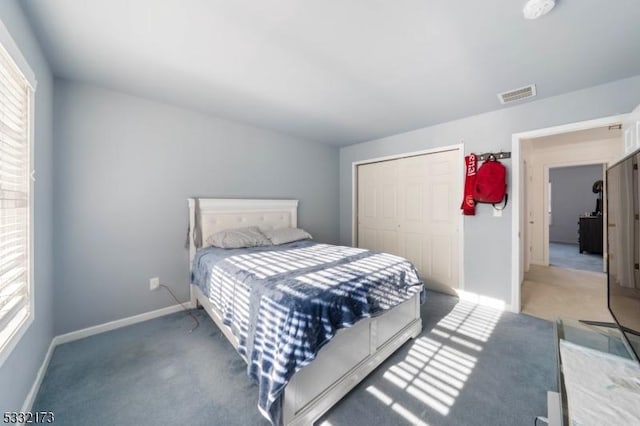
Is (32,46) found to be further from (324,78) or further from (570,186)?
(570,186)

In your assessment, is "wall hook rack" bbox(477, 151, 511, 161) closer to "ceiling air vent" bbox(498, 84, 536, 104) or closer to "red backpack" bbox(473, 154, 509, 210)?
"red backpack" bbox(473, 154, 509, 210)

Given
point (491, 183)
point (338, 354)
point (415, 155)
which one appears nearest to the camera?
point (338, 354)

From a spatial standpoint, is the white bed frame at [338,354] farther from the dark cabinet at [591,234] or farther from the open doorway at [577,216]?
the dark cabinet at [591,234]

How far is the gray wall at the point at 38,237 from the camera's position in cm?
126

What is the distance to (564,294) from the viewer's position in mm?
3344

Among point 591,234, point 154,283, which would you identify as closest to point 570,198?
Answer: point 591,234

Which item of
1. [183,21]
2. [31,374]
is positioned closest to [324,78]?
→ [183,21]

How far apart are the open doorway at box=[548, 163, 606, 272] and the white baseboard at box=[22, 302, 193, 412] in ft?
22.7

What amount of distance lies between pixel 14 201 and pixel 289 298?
1.62 m

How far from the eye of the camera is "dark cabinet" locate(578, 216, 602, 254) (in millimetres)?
5727

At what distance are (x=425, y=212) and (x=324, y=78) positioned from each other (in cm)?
242

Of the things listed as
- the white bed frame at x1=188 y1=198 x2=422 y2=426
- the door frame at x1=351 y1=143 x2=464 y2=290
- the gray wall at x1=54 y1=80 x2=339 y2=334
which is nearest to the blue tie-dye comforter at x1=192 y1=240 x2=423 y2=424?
the white bed frame at x1=188 y1=198 x2=422 y2=426

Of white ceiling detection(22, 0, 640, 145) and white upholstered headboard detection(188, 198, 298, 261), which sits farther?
white upholstered headboard detection(188, 198, 298, 261)

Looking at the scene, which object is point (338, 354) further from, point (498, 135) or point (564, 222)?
point (564, 222)
